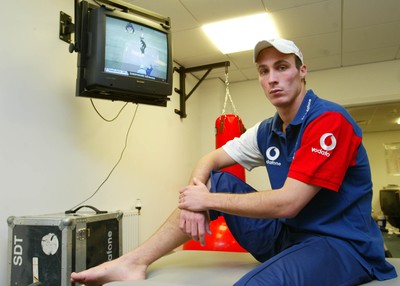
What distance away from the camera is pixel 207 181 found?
1507 millimetres

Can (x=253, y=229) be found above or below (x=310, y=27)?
below

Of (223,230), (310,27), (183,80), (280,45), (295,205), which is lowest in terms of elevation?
(223,230)

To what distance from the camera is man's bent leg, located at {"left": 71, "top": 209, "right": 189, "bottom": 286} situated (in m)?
1.30

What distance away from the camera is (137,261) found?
1.34 m

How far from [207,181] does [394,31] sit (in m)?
2.71

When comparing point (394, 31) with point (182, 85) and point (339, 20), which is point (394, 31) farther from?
point (182, 85)

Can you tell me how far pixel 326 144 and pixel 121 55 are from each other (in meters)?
1.28

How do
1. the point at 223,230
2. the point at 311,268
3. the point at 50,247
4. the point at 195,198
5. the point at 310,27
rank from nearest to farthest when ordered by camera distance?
the point at 311,268, the point at 195,198, the point at 50,247, the point at 223,230, the point at 310,27

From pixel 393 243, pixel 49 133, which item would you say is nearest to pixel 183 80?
pixel 49 133

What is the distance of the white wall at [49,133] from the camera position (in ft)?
5.83

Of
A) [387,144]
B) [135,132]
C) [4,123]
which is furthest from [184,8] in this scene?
[387,144]

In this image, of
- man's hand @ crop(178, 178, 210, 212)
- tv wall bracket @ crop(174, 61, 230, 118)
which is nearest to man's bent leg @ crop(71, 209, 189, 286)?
man's hand @ crop(178, 178, 210, 212)

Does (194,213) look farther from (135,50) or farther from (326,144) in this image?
(135,50)

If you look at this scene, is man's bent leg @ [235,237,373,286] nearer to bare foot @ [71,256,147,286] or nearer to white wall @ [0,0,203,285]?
bare foot @ [71,256,147,286]
